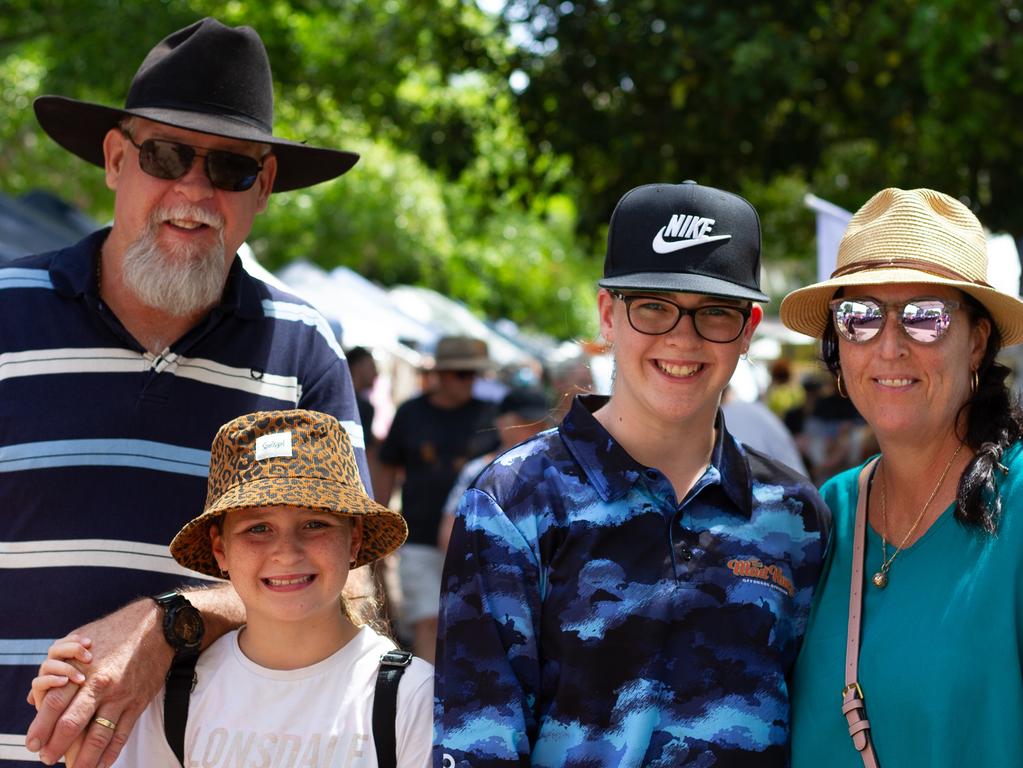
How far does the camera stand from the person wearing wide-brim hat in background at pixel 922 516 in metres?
2.60

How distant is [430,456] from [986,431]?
5.99 meters

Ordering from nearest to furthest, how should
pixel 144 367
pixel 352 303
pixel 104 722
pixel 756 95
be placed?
pixel 104 722, pixel 144 367, pixel 756 95, pixel 352 303

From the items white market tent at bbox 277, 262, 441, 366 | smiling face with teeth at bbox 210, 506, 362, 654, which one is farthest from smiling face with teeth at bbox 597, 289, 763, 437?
white market tent at bbox 277, 262, 441, 366

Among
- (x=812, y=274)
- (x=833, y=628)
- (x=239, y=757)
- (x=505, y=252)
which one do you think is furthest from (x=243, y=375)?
(x=812, y=274)

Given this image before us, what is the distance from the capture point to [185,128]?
3.17 m

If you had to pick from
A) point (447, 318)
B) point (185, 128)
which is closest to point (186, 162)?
point (185, 128)

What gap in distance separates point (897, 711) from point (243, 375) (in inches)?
67.8

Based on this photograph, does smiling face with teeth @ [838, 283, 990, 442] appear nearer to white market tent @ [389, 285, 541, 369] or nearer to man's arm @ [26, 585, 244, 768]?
man's arm @ [26, 585, 244, 768]

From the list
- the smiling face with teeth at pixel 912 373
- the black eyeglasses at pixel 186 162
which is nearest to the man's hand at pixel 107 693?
the black eyeglasses at pixel 186 162

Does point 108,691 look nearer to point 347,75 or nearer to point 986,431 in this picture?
point 986,431

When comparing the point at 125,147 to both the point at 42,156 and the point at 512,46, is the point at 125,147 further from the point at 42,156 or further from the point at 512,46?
the point at 42,156

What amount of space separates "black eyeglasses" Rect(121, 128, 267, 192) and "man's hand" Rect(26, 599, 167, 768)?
113cm

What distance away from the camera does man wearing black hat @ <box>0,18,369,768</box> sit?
2.97 m

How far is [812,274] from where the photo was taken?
38031 millimetres
